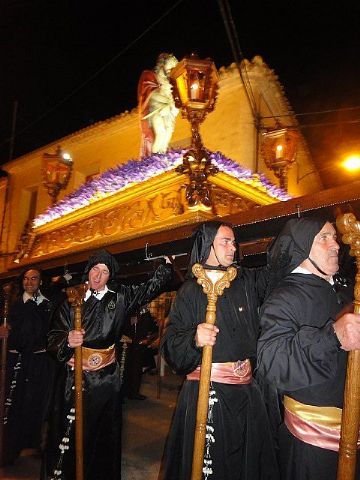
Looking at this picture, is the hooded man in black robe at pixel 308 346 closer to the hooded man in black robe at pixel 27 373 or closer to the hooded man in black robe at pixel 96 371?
the hooded man in black robe at pixel 96 371

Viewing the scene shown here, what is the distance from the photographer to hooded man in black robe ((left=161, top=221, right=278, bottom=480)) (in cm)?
271

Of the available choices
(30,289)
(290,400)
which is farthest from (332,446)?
(30,289)

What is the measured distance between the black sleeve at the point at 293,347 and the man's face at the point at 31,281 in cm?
479

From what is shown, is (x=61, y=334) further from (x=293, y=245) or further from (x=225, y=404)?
(x=293, y=245)

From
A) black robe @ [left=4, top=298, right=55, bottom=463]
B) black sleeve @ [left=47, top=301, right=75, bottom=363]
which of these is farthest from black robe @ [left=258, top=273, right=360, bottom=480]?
black robe @ [left=4, top=298, right=55, bottom=463]

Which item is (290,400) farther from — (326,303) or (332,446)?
(326,303)

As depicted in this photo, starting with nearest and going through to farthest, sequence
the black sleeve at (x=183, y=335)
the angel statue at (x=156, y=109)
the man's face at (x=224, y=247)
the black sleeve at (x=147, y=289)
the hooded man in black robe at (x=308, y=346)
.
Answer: the hooded man in black robe at (x=308, y=346) < the black sleeve at (x=183, y=335) < the man's face at (x=224, y=247) < the black sleeve at (x=147, y=289) < the angel statue at (x=156, y=109)

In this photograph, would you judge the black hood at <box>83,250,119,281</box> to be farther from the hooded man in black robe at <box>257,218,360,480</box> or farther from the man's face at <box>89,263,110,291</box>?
the hooded man in black robe at <box>257,218,360,480</box>

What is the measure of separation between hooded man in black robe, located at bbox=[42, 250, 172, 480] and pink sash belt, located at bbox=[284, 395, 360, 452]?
2295 millimetres

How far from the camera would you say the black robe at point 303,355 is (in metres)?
1.94

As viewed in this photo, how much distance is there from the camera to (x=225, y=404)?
2.81 meters

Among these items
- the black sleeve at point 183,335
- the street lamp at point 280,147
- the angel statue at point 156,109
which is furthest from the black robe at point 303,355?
the angel statue at point 156,109

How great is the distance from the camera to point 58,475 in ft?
12.4

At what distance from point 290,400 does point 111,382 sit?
2.33m
